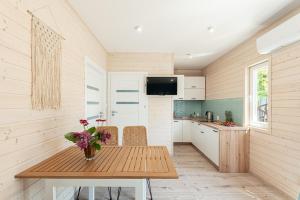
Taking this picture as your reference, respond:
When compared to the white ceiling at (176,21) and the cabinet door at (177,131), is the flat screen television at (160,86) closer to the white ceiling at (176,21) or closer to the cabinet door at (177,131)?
the white ceiling at (176,21)

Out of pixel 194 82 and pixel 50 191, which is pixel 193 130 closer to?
pixel 194 82

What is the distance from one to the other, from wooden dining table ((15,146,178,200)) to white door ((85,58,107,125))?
1.62 metres

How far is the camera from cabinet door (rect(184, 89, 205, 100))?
6664 millimetres

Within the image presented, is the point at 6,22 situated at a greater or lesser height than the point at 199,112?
greater

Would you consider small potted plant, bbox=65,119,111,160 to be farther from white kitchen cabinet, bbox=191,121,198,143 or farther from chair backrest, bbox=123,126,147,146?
white kitchen cabinet, bbox=191,121,198,143

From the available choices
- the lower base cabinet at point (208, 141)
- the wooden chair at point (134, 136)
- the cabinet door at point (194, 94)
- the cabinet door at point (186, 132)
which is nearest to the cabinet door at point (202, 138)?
the lower base cabinet at point (208, 141)

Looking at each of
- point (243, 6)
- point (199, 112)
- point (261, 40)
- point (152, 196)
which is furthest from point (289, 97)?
point (199, 112)

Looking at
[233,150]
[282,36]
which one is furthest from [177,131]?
[282,36]

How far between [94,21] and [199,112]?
493 cm

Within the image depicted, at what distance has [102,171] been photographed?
169 centimetres

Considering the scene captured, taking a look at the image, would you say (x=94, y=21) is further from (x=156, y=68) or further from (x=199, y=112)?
(x=199, y=112)

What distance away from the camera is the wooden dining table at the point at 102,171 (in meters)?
1.60

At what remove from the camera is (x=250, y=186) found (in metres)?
3.23

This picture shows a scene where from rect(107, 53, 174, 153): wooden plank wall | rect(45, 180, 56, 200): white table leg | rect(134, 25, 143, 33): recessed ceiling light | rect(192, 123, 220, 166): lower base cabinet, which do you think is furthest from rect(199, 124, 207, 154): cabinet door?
rect(45, 180, 56, 200): white table leg
